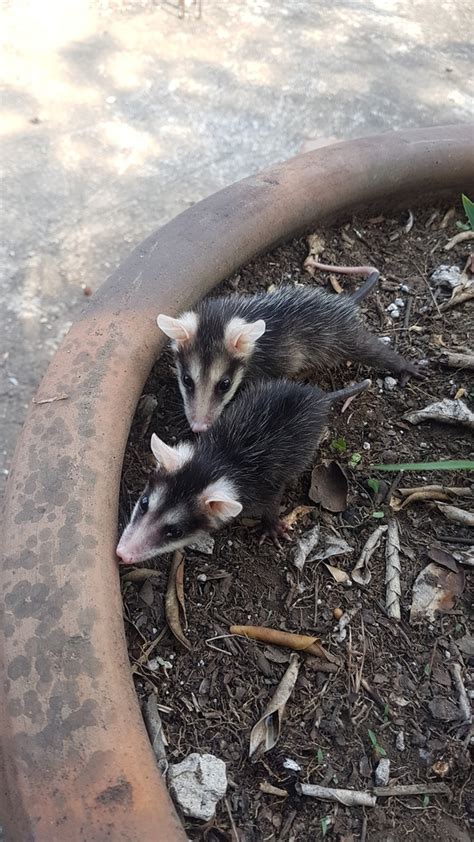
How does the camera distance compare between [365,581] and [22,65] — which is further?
[22,65]

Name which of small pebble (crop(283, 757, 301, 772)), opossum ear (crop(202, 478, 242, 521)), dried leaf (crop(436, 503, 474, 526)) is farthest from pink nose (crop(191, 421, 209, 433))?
small pebble (crop(283, 757, 301, 772))

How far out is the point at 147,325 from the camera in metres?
1.96

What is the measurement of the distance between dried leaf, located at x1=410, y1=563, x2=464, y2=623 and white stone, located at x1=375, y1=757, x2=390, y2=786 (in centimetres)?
37

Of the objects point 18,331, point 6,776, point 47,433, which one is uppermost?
point 47,433

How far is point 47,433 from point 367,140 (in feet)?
5.69

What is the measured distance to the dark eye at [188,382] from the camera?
7.43 ft

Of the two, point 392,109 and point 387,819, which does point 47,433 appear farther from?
point 392,109

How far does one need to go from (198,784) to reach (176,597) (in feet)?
1.53

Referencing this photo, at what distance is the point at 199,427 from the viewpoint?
86.8 inches

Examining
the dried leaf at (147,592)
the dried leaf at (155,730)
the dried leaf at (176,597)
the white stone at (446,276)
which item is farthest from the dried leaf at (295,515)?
the white stone at (446,276)

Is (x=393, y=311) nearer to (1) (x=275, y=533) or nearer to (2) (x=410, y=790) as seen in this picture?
(1) (x=275, y=533)

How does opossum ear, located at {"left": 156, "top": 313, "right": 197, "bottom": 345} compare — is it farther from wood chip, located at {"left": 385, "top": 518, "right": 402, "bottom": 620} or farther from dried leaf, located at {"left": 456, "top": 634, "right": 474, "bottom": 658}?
dried leaf, located at {"left": 456, "top": 634, "right": 474, "bottom": 658}

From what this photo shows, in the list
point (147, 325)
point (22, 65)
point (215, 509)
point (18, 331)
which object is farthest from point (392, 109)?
point (215, 509)

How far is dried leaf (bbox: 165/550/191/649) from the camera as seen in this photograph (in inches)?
67.9
